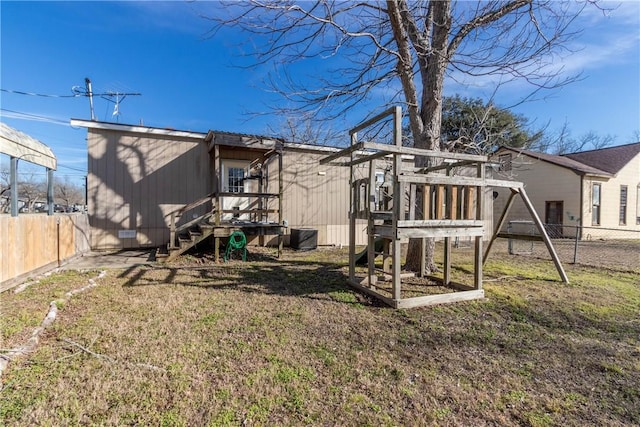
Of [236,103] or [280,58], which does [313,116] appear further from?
[236,103]

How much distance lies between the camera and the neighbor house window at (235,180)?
9062 mm

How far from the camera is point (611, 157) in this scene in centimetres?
1653

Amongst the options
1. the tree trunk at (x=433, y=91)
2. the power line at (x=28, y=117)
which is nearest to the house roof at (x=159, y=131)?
the tree trunk at (x=433, y=91)

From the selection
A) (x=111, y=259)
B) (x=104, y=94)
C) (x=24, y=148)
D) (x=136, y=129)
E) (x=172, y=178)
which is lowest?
(x=111, y=259)

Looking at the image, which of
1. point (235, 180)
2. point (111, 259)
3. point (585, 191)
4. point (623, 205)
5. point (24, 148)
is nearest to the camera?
point (24, 148)

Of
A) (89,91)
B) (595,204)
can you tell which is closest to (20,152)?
(89,91)

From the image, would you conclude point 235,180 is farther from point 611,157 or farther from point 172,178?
point 611,157

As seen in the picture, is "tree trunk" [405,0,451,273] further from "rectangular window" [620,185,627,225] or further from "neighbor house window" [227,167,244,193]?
"rectangular window" [620,185,627,225]

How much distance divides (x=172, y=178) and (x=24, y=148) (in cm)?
338

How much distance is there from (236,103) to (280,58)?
1.54m

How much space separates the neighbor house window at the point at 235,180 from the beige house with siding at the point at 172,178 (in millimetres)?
30

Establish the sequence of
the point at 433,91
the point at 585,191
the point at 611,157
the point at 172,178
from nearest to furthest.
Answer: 1. the point at 433,91
2. the point at 172,178
3. the point at 585,191
4. the point at 611,157

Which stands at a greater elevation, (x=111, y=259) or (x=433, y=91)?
(x=433, y=91)

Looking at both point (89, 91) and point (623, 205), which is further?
point (623, 205)
